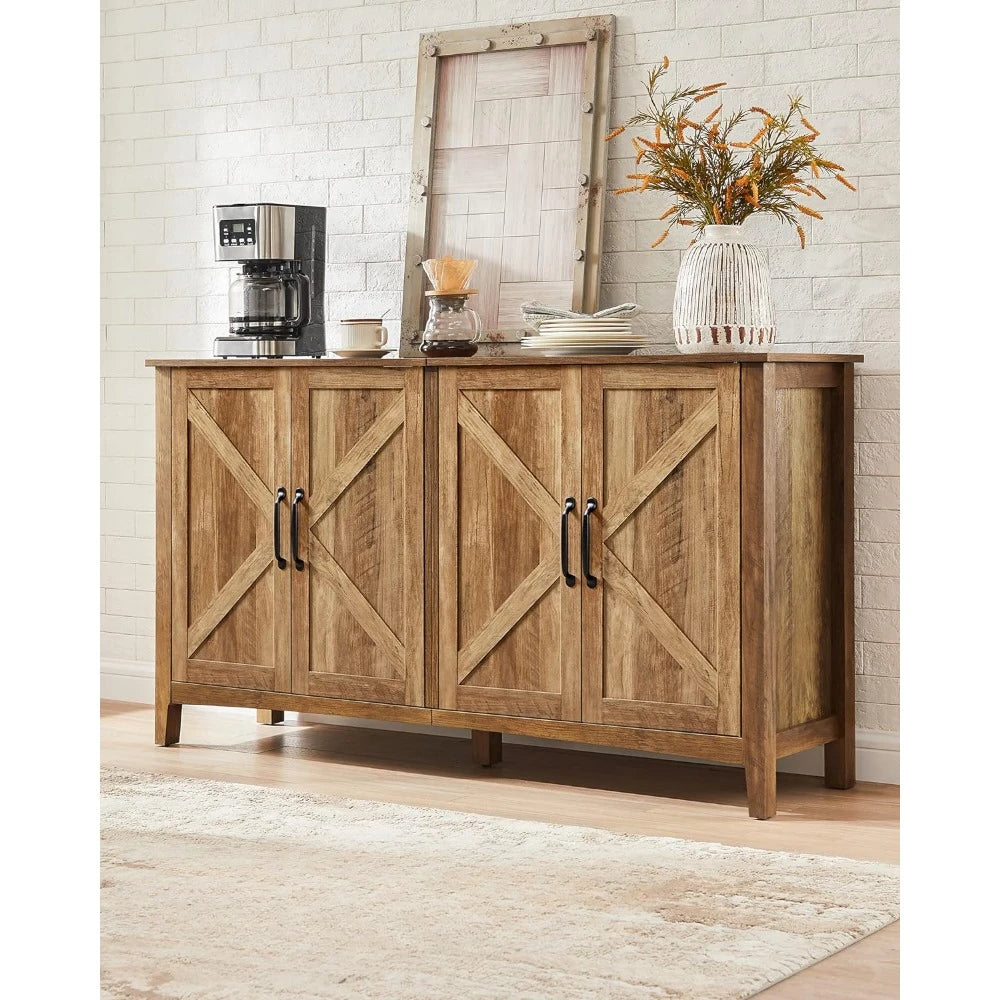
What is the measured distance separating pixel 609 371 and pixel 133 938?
179 cm

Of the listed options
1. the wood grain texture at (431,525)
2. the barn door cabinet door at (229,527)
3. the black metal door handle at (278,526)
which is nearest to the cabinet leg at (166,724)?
the barn door cabinet door at (229,527)

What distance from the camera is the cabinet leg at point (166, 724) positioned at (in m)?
4.45

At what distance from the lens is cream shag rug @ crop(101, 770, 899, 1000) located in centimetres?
236

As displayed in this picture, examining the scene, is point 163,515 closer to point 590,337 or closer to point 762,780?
point 590,337

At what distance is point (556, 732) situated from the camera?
3.78m

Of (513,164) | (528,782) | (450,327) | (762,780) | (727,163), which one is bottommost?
(528,782)

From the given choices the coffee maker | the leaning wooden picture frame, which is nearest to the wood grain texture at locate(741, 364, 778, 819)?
the leaning wooden picture frame

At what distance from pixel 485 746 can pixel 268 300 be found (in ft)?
4.89

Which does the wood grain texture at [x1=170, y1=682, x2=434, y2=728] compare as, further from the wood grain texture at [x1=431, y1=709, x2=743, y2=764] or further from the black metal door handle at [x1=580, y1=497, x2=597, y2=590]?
the black metal door handle at [x1=580, y1=497, x2=597, y2=590]

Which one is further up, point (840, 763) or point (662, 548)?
point (662, 548)

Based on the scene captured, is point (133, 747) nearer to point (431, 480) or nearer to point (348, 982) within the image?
point (431, 480)

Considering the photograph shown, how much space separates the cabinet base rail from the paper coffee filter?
1.16 meters

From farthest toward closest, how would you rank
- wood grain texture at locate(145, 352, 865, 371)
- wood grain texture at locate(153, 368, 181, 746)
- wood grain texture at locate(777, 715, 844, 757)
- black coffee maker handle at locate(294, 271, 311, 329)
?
black coffee maker handle at locate(294, 271, 311, 329) < wood grain texture at locate(153, 368, 181, 746) < wood grain texture at locate(777, 715, 844, 757) < wood grain texture at locate(145, 352, 865, 371)

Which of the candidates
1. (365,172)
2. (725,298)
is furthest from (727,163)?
(365,172)
